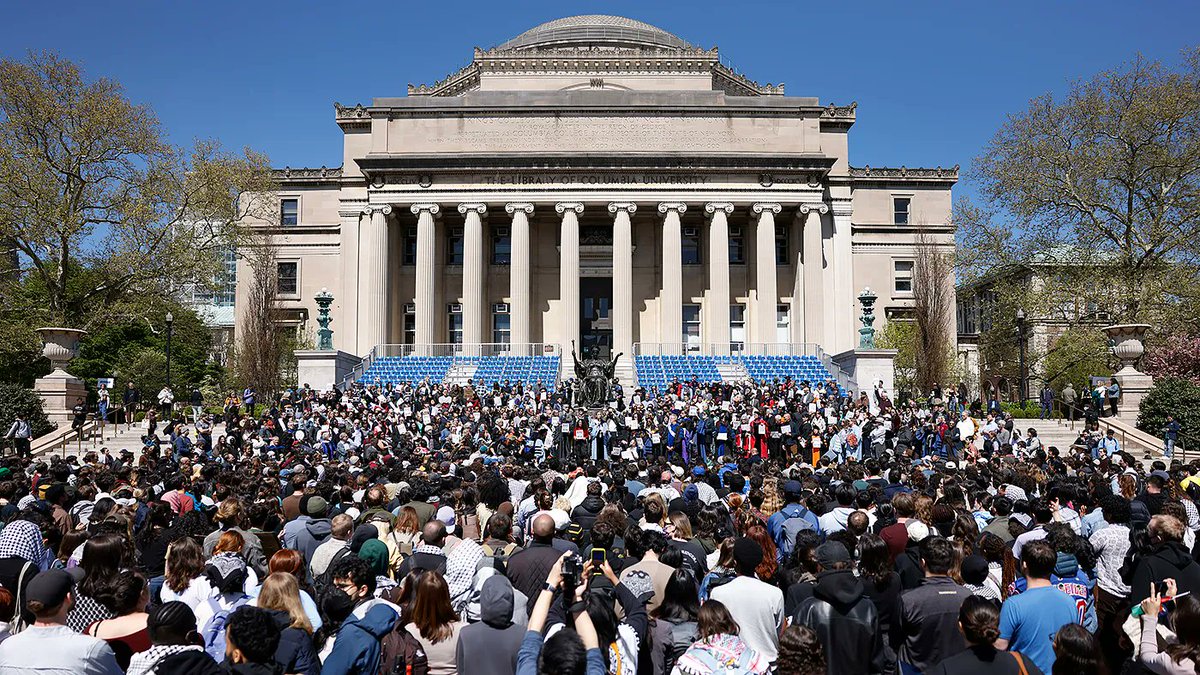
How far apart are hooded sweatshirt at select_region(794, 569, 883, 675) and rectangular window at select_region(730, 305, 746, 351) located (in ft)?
164

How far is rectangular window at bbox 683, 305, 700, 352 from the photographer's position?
57000 millimetres

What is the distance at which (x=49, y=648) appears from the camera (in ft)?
18.3

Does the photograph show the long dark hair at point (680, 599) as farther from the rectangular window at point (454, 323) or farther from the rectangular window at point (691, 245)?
the rectangular window at point (691, 245)

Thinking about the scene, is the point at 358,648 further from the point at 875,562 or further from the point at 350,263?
the point at 350,263

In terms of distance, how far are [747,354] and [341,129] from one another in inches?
1203

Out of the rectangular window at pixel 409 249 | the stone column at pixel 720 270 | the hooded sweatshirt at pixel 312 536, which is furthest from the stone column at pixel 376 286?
the hooded sweatshirt at pixel 312 536

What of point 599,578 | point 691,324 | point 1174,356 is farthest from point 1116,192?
point 599,578

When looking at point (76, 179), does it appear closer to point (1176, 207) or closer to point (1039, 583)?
point (1039, 583)

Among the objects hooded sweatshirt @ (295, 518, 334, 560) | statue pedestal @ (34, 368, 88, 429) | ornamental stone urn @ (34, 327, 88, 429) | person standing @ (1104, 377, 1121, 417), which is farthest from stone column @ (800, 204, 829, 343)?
hooded sweatshirt @ (295, 518, 334, 560)

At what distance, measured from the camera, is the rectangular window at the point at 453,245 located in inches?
2297

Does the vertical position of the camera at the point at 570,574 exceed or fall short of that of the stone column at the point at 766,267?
it falls short

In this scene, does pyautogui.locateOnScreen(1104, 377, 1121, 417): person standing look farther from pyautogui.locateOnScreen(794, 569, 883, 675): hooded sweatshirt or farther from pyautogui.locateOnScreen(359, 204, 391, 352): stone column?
pyautogui.locateOnScreen(359, 204, 391, 352): stone column

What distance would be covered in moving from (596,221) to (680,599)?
169 feet

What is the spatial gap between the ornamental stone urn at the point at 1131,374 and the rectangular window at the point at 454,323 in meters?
36.9
